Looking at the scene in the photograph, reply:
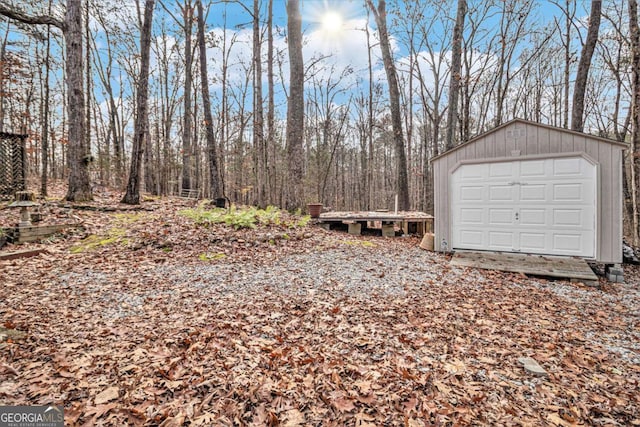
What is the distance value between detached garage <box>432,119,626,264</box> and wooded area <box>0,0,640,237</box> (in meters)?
2.74

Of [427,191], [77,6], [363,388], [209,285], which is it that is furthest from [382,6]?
[363,388]

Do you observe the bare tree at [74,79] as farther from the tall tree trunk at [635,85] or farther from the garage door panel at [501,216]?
the tall tree trunk at [635,85]

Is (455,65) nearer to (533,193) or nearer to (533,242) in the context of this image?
(533,193)

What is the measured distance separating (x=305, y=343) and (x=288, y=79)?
1681 centimetres

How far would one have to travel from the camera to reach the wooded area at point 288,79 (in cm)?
884

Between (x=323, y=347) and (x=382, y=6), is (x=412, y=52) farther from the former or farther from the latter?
(x=323, y=347)

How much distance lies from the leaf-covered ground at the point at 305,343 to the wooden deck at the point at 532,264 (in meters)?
0.34

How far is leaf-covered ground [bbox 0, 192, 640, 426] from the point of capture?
6.48 ft

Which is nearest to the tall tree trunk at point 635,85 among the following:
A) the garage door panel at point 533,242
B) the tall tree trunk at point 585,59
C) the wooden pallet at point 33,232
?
the tall tree trunk at point 585,59

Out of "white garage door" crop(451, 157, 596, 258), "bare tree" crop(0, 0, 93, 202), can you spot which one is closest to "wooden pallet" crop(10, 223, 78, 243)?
"bare tree" crop(0, 0, 93, 202)

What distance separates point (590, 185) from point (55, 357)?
823 centimetres

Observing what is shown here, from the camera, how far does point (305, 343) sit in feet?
9.09

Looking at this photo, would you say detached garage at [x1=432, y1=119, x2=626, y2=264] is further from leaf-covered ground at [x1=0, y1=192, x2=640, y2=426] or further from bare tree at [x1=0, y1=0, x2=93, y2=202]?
bare tree at [x1=0, y1=0, x2=93, y2=202]

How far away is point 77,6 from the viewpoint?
25.6 ft
